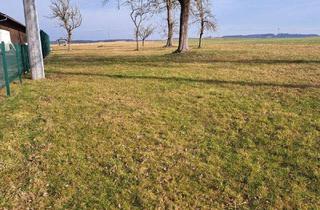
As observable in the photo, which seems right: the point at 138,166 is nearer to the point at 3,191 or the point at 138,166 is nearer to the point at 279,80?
the point at 3,191

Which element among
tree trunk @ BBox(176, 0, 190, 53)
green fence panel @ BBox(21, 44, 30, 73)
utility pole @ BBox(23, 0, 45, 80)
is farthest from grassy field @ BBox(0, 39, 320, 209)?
tree trunk @ BBox(176, 0, 190, 53)

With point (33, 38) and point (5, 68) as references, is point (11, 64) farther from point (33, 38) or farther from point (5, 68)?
point (33, 38)

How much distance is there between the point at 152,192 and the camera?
492cm

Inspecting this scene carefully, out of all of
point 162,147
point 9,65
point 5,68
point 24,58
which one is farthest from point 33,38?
point 162,147

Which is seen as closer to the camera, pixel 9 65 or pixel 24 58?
pixel 9 65

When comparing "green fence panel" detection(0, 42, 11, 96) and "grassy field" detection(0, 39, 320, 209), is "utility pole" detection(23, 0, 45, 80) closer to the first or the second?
"grassy field" detection(0, 39, 320, 209)

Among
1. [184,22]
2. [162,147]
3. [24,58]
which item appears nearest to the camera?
[162,147]

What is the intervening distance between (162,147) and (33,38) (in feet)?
25.7

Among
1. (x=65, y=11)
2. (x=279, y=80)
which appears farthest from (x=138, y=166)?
(x=65, y=11)

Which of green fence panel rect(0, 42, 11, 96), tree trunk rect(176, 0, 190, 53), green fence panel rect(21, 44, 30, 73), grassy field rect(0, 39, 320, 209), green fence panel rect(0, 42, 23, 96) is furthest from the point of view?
tree trunk rect(176, 0, 190, 53)

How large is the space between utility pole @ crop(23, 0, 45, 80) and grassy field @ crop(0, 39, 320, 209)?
1.83 meters

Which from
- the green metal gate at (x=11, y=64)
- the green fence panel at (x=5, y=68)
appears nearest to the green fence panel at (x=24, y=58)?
the green metal gate at (x=11, y=64)

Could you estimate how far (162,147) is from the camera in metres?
6.16

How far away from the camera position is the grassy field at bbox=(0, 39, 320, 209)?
4.84 meters
